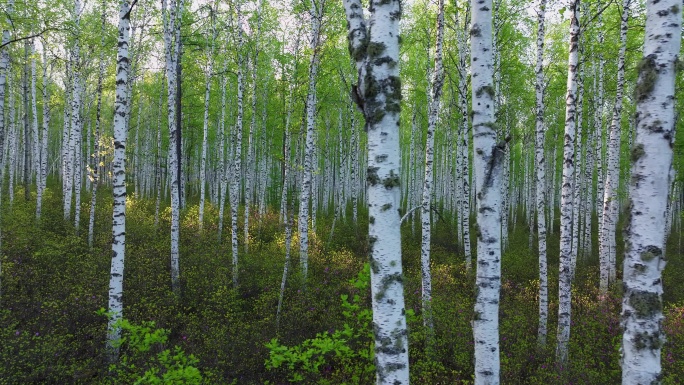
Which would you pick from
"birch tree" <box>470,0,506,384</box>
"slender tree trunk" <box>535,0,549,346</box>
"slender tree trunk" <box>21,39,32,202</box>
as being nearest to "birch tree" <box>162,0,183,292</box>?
"slender tree trunk" <box>21,39,32,202</box>

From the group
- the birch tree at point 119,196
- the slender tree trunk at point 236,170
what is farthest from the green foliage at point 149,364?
the slender tree trunk at point 236,170

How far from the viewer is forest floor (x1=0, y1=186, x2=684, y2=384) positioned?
6.16 metres

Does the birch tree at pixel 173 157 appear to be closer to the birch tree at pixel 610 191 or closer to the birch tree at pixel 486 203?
the birch tree at pixel 486 203

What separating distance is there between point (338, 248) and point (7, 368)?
31.6ft

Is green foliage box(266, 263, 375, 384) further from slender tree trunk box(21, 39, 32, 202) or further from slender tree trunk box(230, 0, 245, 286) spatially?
slender tree trunk box(21, 39, 32, 202)

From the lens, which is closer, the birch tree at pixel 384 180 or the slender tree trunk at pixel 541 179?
the birch tree at pixel 384 180

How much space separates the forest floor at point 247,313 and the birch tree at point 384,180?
1.85 metres

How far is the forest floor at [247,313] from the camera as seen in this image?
20.2ft

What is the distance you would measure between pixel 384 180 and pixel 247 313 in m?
7.43

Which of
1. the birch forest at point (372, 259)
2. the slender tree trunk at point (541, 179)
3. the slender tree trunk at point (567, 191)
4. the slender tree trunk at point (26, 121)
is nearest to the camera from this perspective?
the birch forest at point (372, 259)

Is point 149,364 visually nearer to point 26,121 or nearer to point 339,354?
point 339,354

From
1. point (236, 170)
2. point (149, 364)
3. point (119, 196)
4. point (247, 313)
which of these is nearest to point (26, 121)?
point (236, 170)

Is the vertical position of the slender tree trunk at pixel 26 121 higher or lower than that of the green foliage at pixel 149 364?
higher

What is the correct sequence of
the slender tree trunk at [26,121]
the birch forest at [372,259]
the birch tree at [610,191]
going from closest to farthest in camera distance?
1. the birch forest at [372,259]
2. the birch tree at [610,191]
3. the slender tree trunk at [26,121]
